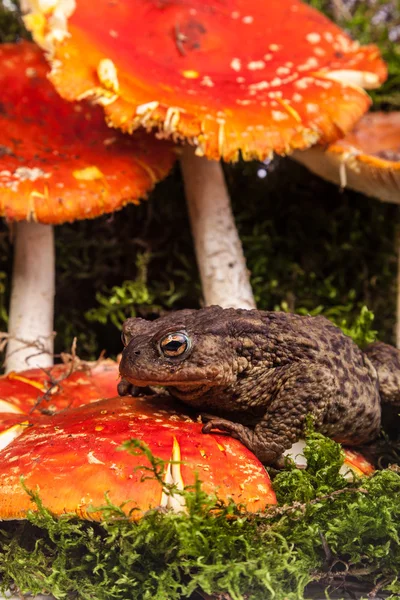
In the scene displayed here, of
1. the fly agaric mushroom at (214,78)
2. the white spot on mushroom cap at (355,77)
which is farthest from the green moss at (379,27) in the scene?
the white spot on mushroom cap at (355,77)

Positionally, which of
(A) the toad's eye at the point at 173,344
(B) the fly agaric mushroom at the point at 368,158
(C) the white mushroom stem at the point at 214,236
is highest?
(B) the fly agaric mushroom at the point at 368,158

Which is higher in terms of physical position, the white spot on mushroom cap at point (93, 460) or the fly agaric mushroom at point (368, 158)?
the fly agaric mushroom at point (368, 158)

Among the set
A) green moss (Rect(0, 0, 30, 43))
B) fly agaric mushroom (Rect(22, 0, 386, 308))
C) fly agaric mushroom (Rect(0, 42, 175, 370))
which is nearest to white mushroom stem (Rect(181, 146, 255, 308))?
fly agaric mushroom (Rect(22, 0, 386, 308))

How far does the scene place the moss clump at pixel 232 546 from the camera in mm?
1321

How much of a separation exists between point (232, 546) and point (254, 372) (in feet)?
1.56

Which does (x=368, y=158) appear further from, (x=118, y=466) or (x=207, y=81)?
(x=118, y=466)

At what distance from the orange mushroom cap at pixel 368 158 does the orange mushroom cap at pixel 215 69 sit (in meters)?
0.17

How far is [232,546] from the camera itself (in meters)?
1.35

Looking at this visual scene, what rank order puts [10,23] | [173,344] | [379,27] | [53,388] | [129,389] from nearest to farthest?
[173,344] → [129,389] → [53,388] → [10,23] → [379,27]

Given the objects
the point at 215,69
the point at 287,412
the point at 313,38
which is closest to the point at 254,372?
the point at 287,412

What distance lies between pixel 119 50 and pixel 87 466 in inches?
72.1

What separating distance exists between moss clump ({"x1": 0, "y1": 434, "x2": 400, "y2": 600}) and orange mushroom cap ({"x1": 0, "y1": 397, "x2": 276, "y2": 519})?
0.04m

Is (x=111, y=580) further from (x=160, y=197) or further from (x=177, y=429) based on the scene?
(x=160, y=197)

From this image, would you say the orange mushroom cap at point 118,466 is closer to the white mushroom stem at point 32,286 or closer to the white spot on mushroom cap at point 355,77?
the white mushroom stem at point 32,286
